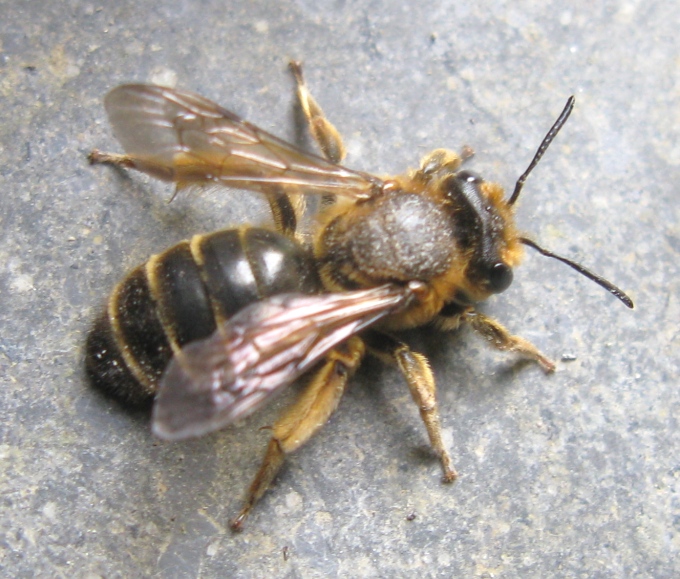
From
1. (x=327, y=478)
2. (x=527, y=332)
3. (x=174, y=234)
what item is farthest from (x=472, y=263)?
(x=174, y=234)

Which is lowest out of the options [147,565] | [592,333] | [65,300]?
[147,565]

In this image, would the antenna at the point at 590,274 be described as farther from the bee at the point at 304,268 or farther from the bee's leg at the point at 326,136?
the bee's leg at the point at 326,136

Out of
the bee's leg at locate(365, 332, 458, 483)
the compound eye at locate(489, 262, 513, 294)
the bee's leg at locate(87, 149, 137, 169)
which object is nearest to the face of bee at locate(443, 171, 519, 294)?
the compound eye at locate(489, 262, 513, 294)

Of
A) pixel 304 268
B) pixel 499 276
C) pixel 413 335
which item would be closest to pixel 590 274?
pixel 499 276

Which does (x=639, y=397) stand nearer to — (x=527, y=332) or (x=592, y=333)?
(x=592, y=333)

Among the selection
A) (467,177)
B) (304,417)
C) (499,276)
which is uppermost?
(467,177)

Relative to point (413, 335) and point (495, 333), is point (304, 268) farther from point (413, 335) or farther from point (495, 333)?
point (495, 333)

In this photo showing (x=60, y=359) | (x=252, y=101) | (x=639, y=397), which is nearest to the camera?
(x=60, y=359)
